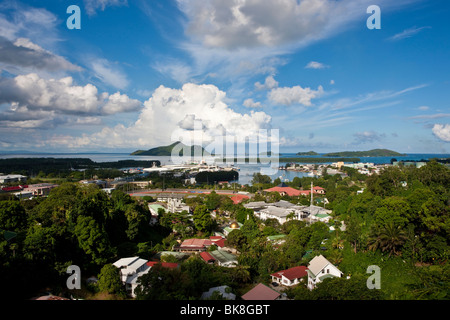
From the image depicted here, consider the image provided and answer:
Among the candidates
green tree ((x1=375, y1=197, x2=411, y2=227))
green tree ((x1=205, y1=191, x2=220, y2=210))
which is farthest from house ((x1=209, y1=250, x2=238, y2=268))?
green tree ((x1=205, y1=191, x2=220, y2=210))

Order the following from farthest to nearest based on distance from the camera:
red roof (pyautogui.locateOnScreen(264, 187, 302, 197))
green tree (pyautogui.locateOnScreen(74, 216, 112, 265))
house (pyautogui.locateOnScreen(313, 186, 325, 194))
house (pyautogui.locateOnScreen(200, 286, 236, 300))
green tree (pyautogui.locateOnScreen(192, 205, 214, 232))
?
1. house (pyautogui.locateOnScreen(313, 186, 325, 194))
2. red roof (pyautogui.locateOnScreen(264, 187, 302, 197))
3. green tree (pyautogui.locateOnScreen(192, 205, 214, 232))
4. green tree (pyautogui.locateOnScreen(74, 216, 112, 265))
5. house (pyautogui.locateOnScreen(200, 286, 236, 300))

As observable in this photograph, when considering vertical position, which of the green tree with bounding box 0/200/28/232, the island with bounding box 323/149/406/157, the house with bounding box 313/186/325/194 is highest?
the island with bounding box 323/149/406/157

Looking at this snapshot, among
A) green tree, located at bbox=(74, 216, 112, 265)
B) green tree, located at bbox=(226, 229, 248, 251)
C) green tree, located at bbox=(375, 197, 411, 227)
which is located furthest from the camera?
green tree, located at bbox=(226, 229, 248, 251)

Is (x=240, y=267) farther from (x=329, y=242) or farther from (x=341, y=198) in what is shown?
(x=341, y=198)

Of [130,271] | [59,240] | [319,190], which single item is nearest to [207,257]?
[130,271]

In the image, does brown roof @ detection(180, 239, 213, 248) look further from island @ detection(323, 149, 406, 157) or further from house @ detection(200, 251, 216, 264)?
island @ detection(323, 149, 406, 157)

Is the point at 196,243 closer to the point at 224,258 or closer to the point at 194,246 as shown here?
the point at 194,246

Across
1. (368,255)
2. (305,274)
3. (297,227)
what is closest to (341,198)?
(297,227)

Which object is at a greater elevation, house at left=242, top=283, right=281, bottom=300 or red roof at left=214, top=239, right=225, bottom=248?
house at left=242, top=283, right=281, bottom=300
